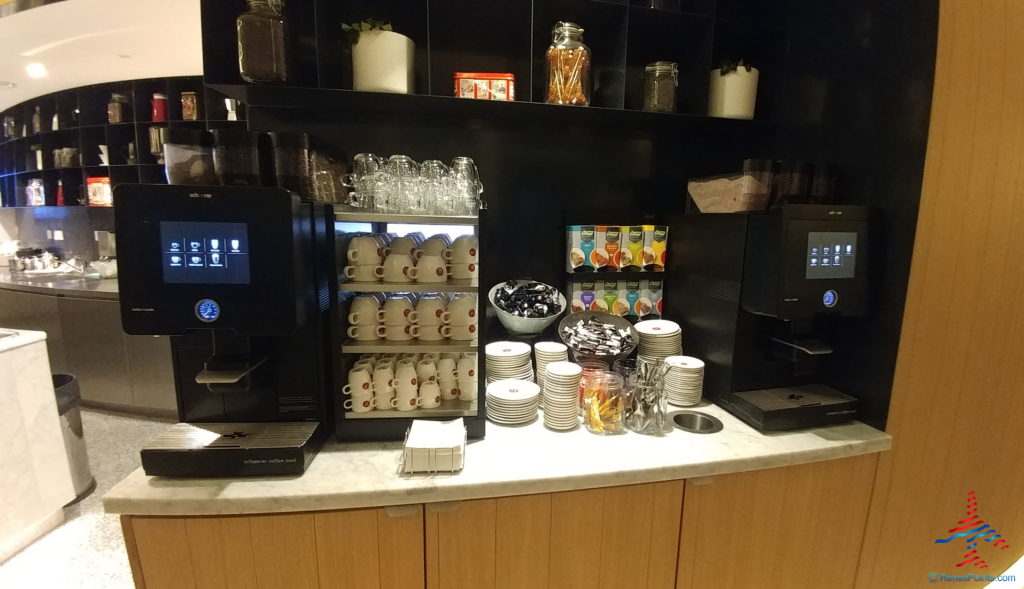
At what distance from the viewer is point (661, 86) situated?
150cm

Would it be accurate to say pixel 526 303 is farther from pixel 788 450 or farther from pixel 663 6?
pixel 663 6

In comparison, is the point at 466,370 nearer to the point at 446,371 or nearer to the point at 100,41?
the point at 446,371

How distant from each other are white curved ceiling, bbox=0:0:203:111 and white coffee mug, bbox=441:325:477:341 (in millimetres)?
2282

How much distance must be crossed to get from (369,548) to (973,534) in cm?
198

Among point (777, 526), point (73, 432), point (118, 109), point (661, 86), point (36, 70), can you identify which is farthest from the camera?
Answer: point (118, 109)

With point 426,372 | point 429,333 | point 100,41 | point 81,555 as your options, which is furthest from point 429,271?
point 100,41

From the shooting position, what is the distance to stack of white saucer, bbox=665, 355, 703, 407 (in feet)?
4.72

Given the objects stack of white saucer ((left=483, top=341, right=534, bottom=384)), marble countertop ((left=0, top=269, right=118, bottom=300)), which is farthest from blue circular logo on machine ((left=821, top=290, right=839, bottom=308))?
marble countertop ((left=0, top=269, right=118, bottom=300))

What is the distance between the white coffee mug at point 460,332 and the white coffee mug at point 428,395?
149mm

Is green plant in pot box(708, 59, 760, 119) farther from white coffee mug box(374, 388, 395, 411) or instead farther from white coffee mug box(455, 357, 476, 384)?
white coffee mug box(374, 388, 395, 411)

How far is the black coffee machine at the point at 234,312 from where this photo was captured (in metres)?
0.92

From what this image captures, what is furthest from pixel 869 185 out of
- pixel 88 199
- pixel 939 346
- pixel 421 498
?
pixel 88 199

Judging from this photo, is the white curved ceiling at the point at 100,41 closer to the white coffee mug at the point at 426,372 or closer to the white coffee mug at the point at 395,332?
the white coffee mug at the point at 395,332

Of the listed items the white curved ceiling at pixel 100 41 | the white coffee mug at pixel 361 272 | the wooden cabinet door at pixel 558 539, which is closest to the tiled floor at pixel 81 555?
the wooden cabinet door at pixel 558 539
